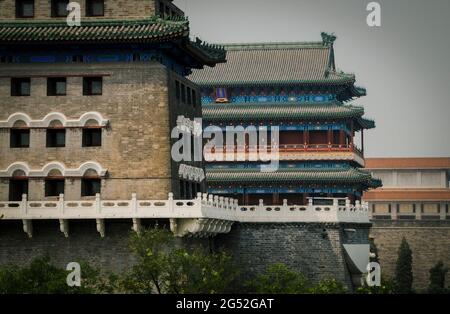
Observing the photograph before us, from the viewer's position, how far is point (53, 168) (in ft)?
223

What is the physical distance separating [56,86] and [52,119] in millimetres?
1780

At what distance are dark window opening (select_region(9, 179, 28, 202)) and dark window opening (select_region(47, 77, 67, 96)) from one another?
4.58 m

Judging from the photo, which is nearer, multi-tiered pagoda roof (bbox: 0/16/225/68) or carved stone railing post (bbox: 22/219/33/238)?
carved stone railing post (bbox: 22/219/33/238)

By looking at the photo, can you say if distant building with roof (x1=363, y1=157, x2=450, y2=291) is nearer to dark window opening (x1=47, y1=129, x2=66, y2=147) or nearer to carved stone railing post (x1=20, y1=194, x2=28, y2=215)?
dark window opening (x1=47, y1=129, x2=66, y2=147)

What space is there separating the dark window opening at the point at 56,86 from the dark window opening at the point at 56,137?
6.04 ft

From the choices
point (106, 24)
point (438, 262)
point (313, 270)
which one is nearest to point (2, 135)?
point (106, 24)

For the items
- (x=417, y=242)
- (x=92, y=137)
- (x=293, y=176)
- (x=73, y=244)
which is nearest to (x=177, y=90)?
(x=92, y=137)

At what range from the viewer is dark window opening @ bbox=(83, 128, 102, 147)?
68.1 m

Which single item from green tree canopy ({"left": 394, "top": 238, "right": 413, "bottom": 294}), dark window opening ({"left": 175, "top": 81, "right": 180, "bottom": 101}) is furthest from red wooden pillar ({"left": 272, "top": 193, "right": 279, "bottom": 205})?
green tree canopy ({"left": 394, "top": 238, "right": 413, "bottom": 294})

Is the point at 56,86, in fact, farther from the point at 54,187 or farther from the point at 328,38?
the point at 328,38

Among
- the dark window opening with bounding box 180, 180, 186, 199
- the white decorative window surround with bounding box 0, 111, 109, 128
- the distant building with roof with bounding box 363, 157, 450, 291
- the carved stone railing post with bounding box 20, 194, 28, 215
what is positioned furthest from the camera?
the distant building with roof with bounding box 363, 157, 450, 291

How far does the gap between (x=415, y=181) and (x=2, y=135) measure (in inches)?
3404

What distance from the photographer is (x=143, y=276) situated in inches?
2448
